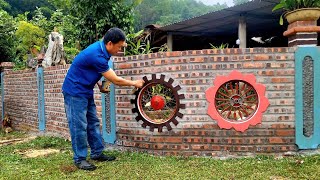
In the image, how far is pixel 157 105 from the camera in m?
4.55

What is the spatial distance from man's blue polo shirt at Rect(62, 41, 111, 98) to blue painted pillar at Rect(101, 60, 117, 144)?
82cm

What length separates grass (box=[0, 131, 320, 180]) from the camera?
3.60 m

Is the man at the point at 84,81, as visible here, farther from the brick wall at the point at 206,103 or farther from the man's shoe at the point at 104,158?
the brick wall at the point at 206,103

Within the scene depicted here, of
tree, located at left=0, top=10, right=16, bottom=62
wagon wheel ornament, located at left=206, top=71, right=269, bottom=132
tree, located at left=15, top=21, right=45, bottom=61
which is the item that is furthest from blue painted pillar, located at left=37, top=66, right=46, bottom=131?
tree, located at left=15, top=21, right=45, bottom=61

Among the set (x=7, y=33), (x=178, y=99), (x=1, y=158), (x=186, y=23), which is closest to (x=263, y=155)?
(x=178, y=99)

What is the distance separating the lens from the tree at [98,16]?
9594mm

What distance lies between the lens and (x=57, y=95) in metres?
6.51

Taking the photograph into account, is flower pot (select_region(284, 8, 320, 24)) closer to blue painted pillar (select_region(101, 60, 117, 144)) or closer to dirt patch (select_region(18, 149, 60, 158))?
blue painted pillar (select_region(101, 60, 117, 144))

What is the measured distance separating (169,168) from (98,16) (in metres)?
6.83

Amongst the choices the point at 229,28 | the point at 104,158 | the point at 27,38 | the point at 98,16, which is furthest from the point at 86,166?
the point at 27,38

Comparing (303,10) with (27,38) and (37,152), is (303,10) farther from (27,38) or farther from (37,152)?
(27,38)

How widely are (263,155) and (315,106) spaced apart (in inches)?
35.2

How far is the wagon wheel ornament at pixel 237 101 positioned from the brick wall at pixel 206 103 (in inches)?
2.7

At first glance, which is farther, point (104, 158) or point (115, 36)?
point (104, 158)
